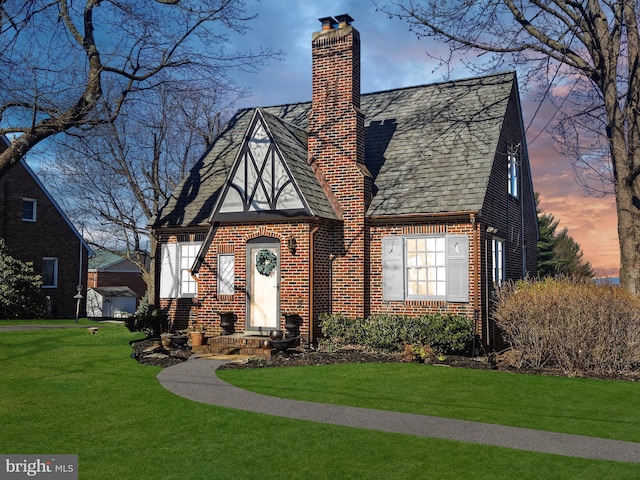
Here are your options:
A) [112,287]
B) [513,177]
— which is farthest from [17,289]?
[112,287]

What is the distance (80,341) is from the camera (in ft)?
50.8

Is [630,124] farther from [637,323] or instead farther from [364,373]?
[364,373]

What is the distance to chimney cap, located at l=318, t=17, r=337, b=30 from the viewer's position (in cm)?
1708

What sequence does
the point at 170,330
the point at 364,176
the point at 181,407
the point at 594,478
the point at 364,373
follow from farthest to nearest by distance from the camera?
the point at 170,330 < the point at 364,176 < the point at 364,373 < the point at 181,407 < the point at 594,478

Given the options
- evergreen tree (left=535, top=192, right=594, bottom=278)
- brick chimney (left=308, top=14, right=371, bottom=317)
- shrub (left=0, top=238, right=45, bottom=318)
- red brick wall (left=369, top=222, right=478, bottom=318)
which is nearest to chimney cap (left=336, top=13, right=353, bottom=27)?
brick chimney (left=308, top=14, right=371, bottom=317)

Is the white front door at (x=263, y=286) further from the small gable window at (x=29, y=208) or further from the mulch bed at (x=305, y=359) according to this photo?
the small gable window at (x=29, y=208)

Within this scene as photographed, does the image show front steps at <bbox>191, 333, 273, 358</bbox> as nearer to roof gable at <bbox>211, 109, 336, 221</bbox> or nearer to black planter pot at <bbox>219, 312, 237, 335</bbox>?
black planter pot at <bbox>219, 312, 237, 335</bbox>

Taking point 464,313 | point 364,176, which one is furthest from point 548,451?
point 364,176

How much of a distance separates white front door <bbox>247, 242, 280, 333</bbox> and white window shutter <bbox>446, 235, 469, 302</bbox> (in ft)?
14.6

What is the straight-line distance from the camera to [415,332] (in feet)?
45.0

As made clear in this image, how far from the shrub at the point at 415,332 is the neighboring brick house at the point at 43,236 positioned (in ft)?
66.5

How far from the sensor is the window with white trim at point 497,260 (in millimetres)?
16375

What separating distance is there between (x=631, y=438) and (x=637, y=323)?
5069mm

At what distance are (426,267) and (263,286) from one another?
14.3ft
